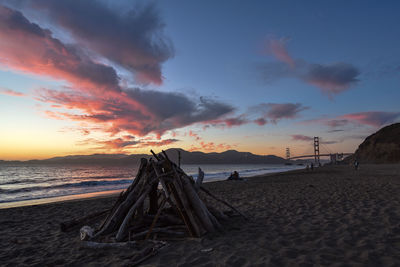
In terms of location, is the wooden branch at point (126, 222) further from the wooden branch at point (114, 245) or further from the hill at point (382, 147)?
the hill at point (382, 147)

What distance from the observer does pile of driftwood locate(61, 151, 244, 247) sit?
5.57 m

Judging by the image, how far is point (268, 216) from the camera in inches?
297

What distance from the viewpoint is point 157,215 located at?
17.4ft

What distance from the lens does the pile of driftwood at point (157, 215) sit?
557 cm

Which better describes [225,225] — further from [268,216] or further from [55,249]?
[55,249]

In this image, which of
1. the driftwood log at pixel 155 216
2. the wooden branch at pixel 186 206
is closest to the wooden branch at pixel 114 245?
the driftwood log at pixel 155 216

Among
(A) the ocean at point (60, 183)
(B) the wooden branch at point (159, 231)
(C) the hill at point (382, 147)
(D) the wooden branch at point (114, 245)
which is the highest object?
(C) the hill at point (382, 147)

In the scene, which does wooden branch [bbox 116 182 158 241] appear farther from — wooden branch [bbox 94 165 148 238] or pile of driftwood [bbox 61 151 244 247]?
wooden branch [bbox 94 165 148 238]

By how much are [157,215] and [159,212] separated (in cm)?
9

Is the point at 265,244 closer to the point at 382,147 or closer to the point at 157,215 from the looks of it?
the point at 157,215

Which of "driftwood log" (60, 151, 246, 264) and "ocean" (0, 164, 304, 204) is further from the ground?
"driftwood log" (60, 151, 246, 264)

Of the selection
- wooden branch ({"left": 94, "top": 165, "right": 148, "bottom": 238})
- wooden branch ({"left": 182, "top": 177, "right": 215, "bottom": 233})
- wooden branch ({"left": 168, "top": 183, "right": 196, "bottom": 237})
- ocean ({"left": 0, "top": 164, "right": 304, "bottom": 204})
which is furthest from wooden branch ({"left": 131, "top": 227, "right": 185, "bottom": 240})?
ocean ({"left": 0, "top": 164, "right": 304, "bottom": 204})

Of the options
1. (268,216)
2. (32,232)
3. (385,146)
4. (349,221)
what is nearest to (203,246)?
(268,216)

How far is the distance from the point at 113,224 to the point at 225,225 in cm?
310
